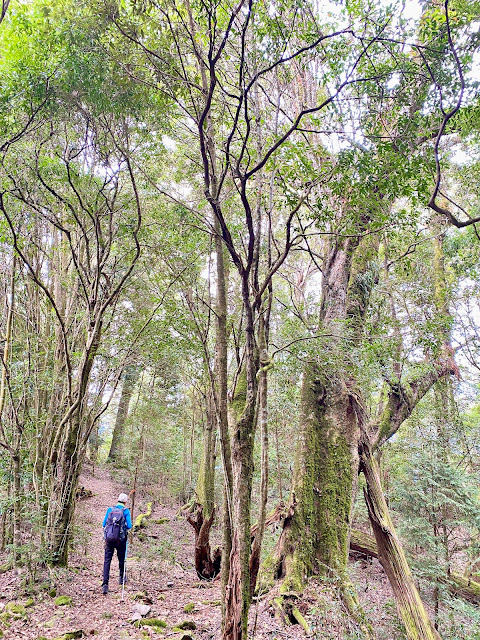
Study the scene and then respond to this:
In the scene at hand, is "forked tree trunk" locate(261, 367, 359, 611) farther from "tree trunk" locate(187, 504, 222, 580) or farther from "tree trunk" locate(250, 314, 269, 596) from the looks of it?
"tree trunk" locate(187, 504, 222, 580)

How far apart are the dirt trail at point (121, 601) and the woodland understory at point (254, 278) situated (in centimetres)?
10

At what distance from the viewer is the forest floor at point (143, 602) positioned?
423 centimetres

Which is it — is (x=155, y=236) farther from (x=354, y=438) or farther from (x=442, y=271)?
(x=442, y=271)

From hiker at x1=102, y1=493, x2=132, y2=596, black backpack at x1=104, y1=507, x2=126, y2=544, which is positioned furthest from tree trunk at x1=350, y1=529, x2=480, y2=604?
black backpack at x1=104, y1=507, x2=126, y2=544

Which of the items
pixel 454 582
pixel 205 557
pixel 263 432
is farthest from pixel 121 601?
pixel 454 582

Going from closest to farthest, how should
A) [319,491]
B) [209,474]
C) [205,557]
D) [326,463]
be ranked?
[319,491]
[326,463]
[205,557]
[209,474]

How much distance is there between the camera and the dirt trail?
14.4ft

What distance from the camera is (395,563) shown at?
5992 mm

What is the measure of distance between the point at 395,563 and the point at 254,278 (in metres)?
5.34

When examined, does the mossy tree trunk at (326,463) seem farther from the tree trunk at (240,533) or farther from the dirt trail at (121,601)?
the tree trunk at (240,533)

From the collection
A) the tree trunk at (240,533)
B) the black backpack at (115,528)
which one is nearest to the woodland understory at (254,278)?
the tree trunk at (240,533)

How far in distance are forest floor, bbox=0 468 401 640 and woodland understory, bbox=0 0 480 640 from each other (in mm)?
79

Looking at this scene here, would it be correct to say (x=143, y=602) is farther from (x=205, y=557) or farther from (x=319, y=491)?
(x=319, y=491)

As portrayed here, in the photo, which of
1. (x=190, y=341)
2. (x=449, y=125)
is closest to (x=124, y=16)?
(x=449, y=125)
